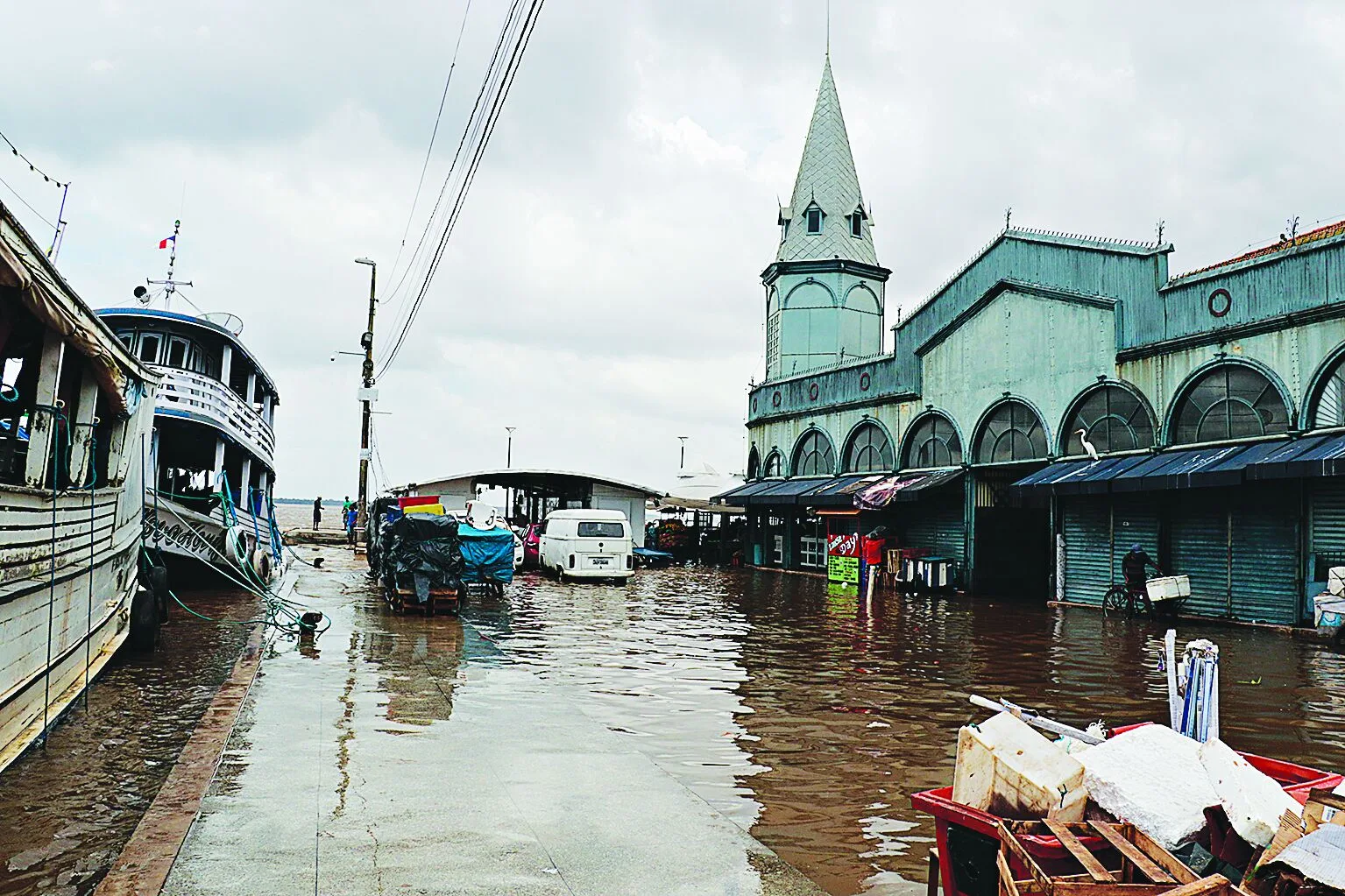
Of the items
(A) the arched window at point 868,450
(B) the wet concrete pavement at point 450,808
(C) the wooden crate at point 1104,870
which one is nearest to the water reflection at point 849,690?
(B) the wet concrete pavement at point 450,808

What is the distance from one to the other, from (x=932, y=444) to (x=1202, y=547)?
10182 mm

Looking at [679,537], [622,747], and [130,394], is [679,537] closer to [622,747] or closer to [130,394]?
[130,394]

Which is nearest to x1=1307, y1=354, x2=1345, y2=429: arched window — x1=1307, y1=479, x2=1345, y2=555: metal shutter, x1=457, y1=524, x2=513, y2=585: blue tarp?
x1=1307, y1=479, x2=1345, y2=555: metal shutter

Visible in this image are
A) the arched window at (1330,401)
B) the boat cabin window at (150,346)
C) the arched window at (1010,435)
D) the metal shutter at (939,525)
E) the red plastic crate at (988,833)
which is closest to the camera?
the red plastic crate at (988,833)

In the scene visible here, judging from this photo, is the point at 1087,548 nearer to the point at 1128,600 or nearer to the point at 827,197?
the point at 1128,600

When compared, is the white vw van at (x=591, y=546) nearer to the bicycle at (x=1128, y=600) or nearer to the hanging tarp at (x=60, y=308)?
the bicycle at (x=1128, y=600)

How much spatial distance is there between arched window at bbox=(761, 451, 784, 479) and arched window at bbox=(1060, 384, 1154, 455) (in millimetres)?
15167

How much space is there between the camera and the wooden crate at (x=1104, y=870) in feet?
12.1

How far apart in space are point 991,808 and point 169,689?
31.9 ft

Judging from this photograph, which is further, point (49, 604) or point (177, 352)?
point (177, 352)

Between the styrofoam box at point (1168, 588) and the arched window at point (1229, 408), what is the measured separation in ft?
10.3

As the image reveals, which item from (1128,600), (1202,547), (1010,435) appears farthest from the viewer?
(1010,435)

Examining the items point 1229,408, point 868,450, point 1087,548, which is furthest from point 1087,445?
point 868,450

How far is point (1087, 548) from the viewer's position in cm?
2548
